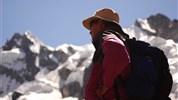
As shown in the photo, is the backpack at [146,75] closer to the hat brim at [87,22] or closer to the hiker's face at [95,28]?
the hiker's face at [95,28]

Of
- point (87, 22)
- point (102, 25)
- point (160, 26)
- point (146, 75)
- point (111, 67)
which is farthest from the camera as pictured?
point (160, 26)

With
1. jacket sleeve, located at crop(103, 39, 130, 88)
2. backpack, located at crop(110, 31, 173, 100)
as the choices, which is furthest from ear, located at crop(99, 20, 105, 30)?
jacket sleeve, located at crop(103, 39, 130, 88)

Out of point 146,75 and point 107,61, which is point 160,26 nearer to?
point 146,75

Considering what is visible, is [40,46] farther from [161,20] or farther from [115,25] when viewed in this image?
[115,25]

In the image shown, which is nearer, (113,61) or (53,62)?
(113,61)

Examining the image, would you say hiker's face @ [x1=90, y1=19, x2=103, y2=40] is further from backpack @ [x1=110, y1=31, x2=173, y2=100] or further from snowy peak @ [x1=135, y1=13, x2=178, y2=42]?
snowy peak @ [x1=135, y1=13, x2=178, y2=42]

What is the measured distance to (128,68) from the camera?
4.10 metres

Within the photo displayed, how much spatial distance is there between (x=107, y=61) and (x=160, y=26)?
8239 cm

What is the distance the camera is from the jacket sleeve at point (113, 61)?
395 centimetres

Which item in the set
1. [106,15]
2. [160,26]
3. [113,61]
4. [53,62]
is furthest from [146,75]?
→ [53,62]

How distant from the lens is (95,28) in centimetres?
481

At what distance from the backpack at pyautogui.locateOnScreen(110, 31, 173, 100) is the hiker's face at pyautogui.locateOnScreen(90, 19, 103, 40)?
518 millimetres

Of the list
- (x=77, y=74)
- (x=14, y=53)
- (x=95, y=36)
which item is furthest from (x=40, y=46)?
(x=95, y=36)

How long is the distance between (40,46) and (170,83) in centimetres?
9010
